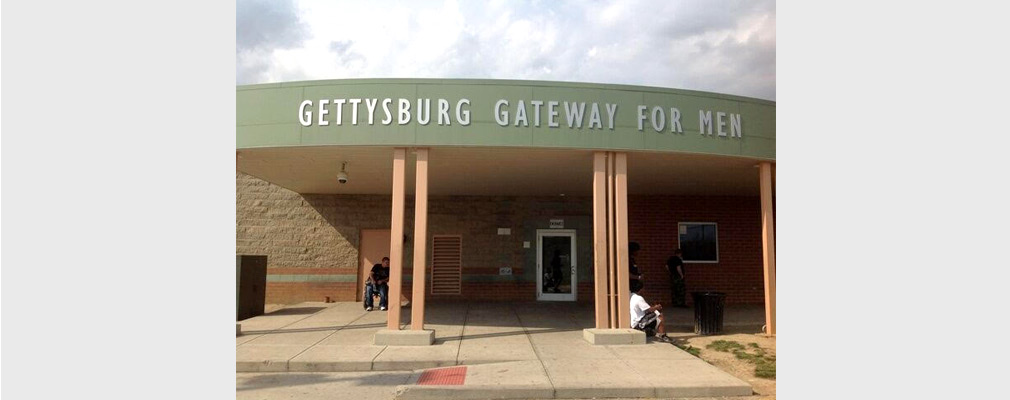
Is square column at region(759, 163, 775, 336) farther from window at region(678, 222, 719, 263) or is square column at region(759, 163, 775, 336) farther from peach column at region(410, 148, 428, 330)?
peach column at region(410, 148, 428, 330)

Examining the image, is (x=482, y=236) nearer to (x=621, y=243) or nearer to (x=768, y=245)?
(x=621, y=243)

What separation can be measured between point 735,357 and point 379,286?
27.5 feet

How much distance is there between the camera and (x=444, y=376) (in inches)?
304

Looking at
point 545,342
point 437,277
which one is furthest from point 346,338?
point 437,277

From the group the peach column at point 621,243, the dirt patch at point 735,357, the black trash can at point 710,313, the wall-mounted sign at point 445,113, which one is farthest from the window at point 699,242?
the wall-mounted sign at point 445,113

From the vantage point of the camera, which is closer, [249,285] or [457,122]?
[457,122]

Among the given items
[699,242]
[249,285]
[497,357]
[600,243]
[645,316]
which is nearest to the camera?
[497,357]

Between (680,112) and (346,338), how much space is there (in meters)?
6.67

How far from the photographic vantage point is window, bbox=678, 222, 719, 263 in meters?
16.5

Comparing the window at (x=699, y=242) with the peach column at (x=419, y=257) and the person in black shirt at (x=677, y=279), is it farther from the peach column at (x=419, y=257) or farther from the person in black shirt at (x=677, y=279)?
the peach column at (x=419, y=257)

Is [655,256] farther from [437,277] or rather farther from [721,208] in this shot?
[437,277]

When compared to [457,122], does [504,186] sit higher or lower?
lower

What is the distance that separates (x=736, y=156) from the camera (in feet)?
35.4

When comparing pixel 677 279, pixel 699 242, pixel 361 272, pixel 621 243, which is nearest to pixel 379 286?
pixel 361 272
